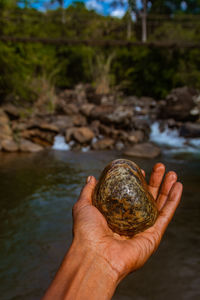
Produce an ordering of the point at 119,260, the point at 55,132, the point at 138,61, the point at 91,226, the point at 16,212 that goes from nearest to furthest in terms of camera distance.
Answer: the point at 119,260 < the point at 91,226 < the point at 16,212 < the point at 55,132 < the point at 138,61

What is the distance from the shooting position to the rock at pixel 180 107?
10.4 metres

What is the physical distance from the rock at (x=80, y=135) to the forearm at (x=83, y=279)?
661 centimetres

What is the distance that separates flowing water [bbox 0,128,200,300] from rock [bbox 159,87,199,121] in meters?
5.48

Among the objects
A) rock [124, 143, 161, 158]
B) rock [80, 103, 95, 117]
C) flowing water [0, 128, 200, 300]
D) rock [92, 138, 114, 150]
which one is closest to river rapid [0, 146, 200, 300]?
flowing water [0, 128, 200, 300]

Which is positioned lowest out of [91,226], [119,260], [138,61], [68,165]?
[68,165]

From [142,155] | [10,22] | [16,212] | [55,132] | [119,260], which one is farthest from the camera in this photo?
[10,22]

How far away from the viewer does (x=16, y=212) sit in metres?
3.50

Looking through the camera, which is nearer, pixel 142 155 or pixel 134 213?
pixel 134 213

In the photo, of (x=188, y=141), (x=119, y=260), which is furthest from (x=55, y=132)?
(x=119, y=260)

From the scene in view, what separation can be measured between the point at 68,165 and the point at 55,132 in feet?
9.33

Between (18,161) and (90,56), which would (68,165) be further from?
(90,56)

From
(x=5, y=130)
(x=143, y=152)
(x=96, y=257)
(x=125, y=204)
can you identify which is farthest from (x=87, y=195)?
(x=5, y=130)

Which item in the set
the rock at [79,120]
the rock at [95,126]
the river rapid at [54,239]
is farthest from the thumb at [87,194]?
the rock at [79,120]

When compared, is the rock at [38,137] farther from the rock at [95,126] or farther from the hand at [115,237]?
the hand at [115,237]
